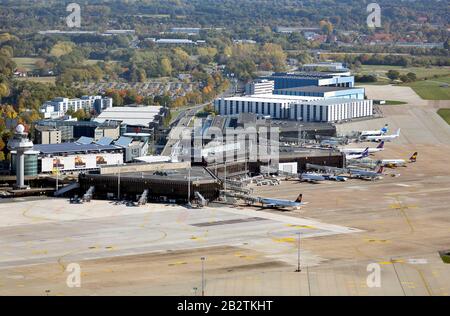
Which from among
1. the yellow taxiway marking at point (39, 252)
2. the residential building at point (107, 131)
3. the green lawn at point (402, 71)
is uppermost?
the residential building at point (107, 131)

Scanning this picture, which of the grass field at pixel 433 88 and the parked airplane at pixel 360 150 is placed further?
the grass field at pixel 433 88

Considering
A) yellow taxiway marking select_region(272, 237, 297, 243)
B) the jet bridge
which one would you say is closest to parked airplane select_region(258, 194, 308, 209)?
yellow taxiway marking select_region(272, 237, 297, 243)

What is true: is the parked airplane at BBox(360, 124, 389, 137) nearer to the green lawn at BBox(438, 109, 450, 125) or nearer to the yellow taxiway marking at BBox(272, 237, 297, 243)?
the green lawn at BBox(438, 109, 450, 125)

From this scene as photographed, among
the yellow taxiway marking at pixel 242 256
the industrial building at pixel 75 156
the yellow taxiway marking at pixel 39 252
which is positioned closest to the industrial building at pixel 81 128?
the industrial building at pixel 75 156

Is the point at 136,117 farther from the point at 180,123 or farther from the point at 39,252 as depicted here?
the point at 39,252

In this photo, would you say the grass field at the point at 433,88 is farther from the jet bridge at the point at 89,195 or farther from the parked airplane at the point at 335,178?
the jet bridge at the point at 89,195

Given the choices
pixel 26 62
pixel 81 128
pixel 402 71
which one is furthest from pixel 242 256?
pixel 26 62
